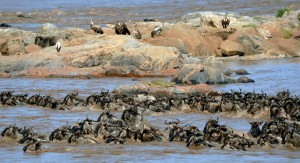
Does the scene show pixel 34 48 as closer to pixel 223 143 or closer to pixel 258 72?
pixel 258 72

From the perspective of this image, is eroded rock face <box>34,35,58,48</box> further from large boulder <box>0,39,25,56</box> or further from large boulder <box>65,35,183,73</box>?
large boulder <box>65,35,183,73</box>

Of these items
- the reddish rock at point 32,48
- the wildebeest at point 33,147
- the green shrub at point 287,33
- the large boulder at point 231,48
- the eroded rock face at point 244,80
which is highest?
the green shrub at point 287,33

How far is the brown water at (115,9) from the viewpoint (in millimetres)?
60844

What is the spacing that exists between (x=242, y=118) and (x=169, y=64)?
1191 cm

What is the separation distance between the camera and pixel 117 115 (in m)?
19.2

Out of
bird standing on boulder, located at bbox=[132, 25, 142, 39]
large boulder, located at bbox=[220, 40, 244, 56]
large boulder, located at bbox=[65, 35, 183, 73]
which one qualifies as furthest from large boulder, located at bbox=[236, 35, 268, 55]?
large boulder, located at bbox=[65, 35, 183, 73]

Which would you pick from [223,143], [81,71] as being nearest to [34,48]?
[81,71]

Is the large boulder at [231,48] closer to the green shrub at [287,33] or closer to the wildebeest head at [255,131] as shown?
the green shrub at [287,33]

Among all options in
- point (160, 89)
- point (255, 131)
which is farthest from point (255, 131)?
point (160, 89)

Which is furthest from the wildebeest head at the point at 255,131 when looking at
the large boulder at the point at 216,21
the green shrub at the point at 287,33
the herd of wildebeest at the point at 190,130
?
the large boulder at the point at 216,21

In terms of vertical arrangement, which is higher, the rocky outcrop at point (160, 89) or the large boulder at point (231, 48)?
the large boulder at point (231, 48)

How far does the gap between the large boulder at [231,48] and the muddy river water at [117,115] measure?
5568 mm

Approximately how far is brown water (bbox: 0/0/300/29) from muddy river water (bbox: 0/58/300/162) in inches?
1093

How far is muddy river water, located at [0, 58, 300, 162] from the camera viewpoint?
13656mm
